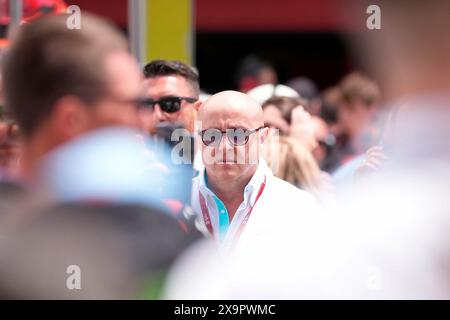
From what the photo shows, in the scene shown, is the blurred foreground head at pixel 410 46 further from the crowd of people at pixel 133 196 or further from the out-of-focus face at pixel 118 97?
the out-of-focus face at pixel 118 97

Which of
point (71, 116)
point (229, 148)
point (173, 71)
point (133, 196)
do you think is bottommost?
point (133, 196)

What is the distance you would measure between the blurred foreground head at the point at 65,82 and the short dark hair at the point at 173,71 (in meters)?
1.71

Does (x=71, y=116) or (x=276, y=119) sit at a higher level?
(x=276, y=119)

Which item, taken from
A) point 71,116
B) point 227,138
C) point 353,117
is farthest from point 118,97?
point 353,117

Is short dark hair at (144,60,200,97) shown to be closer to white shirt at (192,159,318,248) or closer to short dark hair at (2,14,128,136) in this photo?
white shirt at (192,159,318,248)

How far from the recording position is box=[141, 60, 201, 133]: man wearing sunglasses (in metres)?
2.96

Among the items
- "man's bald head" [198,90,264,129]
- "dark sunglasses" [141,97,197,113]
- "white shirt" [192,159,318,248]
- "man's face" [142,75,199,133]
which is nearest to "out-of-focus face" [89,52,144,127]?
"white shirt" [192,159,318,248]

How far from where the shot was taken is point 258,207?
2.46 meters

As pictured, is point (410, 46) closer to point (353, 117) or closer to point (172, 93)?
point (172, 93)

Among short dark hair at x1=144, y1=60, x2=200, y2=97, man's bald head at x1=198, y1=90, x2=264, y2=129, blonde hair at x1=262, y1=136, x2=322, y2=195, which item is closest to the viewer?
man's bald head at x1=198, y1=90, x2=264, y2=129

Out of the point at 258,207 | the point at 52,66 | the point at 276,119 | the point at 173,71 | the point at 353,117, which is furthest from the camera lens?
the point at 353,117

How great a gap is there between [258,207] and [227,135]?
0.72 feet

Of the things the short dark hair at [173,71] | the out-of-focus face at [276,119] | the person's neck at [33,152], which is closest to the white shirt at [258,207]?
the short dark hair at [173,71]

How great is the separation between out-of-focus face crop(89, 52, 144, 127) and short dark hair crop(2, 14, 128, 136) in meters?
0.01
